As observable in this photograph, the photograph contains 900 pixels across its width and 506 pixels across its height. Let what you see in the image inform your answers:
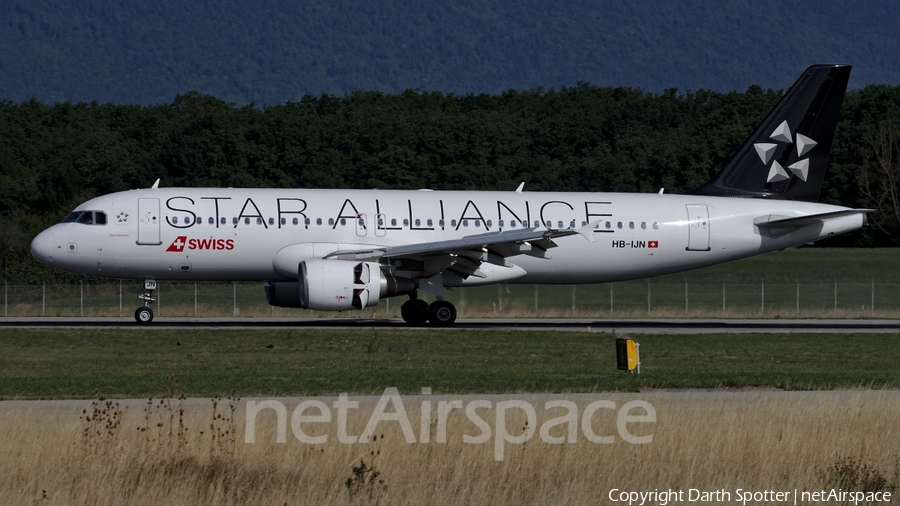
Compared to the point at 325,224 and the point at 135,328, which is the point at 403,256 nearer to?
the point at 325,224

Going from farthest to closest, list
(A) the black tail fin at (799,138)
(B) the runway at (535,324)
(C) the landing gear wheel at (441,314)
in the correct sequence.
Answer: (A) the black tail fin at (799,138) → (C) the landing gear wheel at (441,314) → (B) the runway at (535,324)

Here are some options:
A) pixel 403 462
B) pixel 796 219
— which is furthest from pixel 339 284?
pixel 403 462

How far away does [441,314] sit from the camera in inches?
1415

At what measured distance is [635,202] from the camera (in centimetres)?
3841

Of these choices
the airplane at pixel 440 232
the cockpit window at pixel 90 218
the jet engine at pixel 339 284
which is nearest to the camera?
the jet engine at pixel 339 284

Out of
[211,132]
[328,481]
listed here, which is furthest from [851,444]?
[211,132]

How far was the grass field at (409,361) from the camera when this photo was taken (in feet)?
68.4

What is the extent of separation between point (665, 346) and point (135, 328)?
1410 cm

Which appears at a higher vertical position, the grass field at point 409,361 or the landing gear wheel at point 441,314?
the landing gear wheel at point 441,314

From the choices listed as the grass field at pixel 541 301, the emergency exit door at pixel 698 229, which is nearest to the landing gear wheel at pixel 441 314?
the grass field at pixel 541 301

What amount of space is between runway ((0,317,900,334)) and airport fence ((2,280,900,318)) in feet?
6.41
